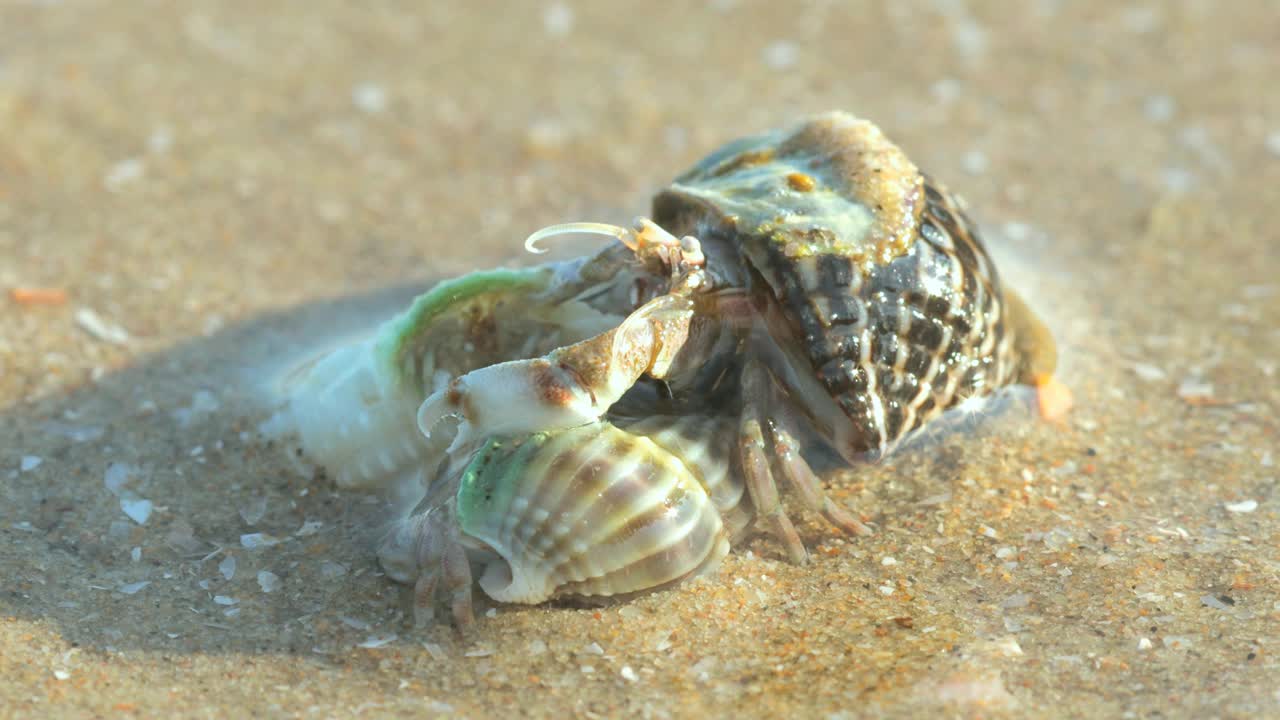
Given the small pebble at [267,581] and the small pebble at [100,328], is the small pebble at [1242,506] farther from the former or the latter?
the small pebble at [100,328]

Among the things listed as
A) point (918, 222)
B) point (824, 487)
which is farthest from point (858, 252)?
point (824, 487)

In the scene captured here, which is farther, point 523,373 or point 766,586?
point 766,586

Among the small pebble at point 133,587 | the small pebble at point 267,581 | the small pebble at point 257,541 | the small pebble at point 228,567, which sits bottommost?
the small pebble at point 133,587

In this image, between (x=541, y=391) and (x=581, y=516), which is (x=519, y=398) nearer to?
(x=541, y=391)

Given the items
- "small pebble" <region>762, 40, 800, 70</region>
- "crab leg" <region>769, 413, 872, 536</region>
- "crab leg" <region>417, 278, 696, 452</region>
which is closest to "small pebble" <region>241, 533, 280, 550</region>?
"crab leg" <region>417, 278, 696, 452</region>

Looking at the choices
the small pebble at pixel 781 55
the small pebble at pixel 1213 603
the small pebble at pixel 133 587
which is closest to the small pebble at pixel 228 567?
the small pebble at pixel 133 587

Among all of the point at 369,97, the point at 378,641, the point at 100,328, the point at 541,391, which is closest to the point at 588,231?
the point at 541,391

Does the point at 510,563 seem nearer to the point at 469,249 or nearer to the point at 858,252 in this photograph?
the point at 858,252

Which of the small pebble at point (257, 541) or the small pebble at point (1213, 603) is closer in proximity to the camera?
the small pebble at point (1213, 603)
